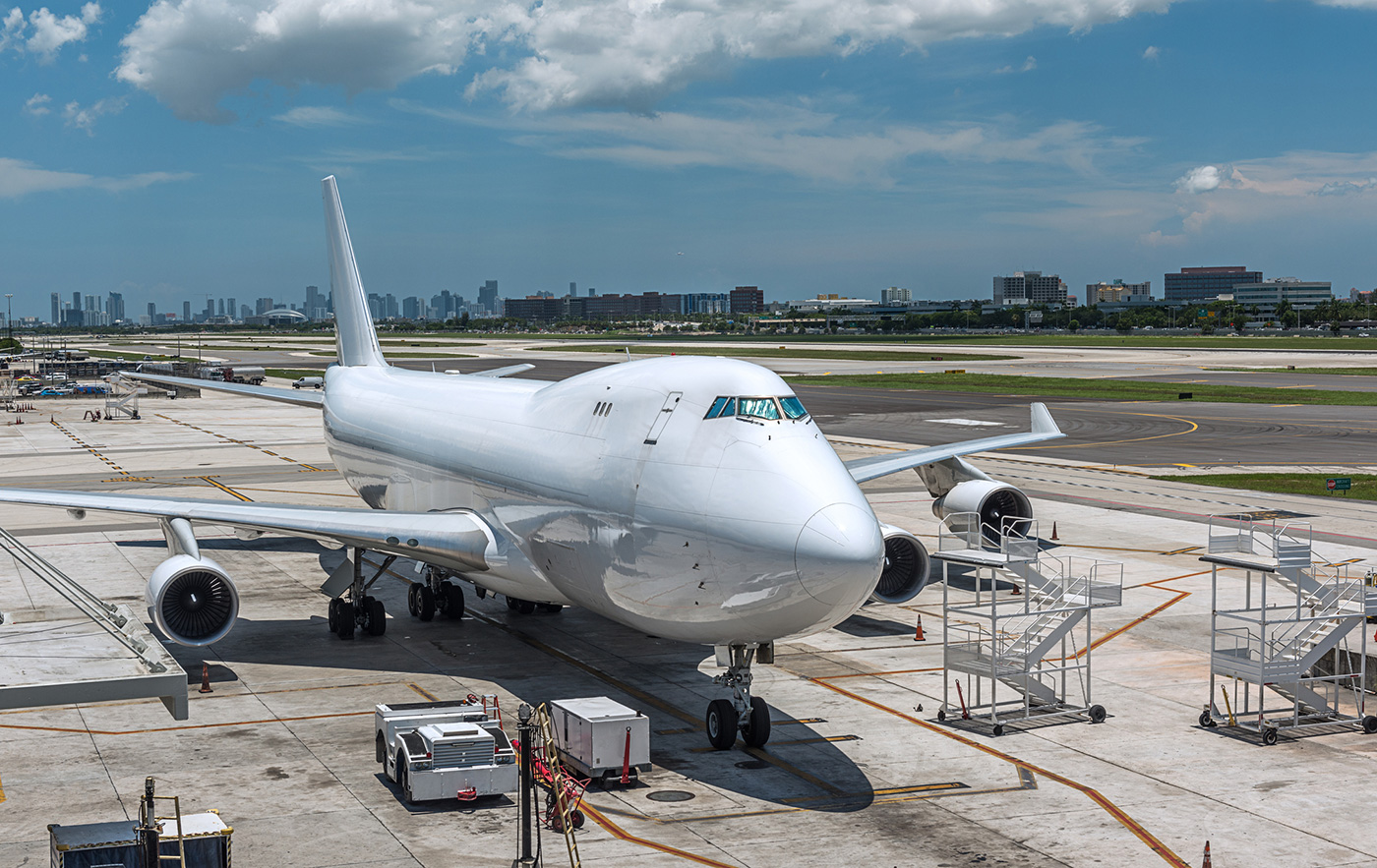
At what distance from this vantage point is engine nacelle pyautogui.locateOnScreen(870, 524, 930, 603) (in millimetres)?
27031

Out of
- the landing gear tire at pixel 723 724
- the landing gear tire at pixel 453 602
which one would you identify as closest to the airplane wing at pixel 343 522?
the landing gear tire at pixel 453 602

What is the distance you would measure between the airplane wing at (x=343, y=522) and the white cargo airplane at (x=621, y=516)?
0.15ft

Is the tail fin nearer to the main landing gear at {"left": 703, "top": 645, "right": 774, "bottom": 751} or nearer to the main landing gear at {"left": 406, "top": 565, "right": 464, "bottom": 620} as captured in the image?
the main landing gear at {"left": 406, "top": 565, "right": 464, "bottom": 620}

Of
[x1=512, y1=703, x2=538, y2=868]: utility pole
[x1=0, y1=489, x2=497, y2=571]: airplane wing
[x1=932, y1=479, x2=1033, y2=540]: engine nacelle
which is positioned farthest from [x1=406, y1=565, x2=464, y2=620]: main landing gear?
[x1=512, y1=703, x2=538, y2=868]: utility pole

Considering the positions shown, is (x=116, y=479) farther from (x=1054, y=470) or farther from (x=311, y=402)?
(x=1054, y=470)

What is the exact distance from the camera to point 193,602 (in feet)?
77.8

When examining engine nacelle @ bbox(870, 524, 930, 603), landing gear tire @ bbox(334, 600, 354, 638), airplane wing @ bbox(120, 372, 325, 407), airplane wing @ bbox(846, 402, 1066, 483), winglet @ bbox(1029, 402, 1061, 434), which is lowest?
landing gear tire @ bbox(334, 600, 354, 638)

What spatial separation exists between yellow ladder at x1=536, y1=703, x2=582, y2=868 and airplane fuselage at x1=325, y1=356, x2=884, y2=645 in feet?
8.18

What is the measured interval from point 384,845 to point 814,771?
6.45 metres

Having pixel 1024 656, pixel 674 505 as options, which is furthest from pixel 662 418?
pixel 1024 656

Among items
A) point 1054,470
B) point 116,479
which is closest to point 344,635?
point 116,479

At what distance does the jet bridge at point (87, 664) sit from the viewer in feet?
35.2

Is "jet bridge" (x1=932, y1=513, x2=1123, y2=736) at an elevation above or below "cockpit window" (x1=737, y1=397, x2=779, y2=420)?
below

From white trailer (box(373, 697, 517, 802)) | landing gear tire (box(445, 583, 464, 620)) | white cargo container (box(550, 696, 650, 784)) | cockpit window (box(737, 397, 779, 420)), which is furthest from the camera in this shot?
landing gear tire (box(445, 583, 464, 620))
